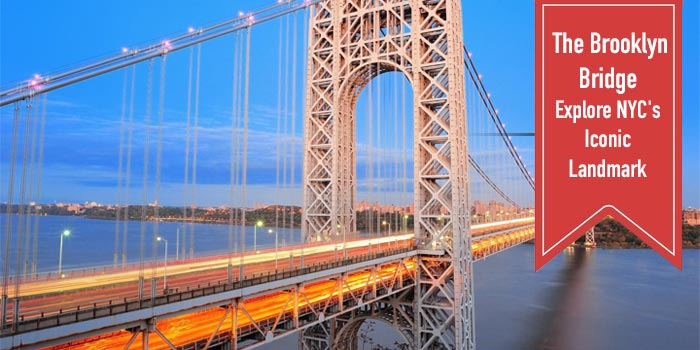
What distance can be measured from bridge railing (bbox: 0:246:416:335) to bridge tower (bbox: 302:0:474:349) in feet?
32.2

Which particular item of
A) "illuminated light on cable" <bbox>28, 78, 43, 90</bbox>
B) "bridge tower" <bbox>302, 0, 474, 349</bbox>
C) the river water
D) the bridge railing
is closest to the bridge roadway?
the bridge railing

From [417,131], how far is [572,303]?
133 ft

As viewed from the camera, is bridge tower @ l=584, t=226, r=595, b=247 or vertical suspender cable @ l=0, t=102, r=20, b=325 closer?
vertical suspender cable @ l=0, t=102, r=20, b=325

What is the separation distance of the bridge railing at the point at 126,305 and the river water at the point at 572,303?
574 centimetres

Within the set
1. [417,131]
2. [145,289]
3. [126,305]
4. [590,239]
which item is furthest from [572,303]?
[590,239]

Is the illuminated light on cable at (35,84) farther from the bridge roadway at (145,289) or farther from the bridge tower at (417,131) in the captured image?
the bridge tower at (417,131)

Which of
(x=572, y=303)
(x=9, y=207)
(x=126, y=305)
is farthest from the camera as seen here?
(x=572, y=303)

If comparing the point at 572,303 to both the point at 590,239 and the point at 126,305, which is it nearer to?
the point at 126,305

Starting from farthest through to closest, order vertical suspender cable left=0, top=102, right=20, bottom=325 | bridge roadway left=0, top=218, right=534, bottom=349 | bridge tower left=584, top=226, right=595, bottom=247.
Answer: bridge tower left=584, top=226, right=595, bottom=247
bridge roadway left=0, top=218, right=534, bottom=349
vertical suspender cable left=0, top=102, right=20, bottom=325

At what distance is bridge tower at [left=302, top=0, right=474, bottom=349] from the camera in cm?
2488

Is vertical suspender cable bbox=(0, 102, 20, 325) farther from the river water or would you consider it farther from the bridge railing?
the river water

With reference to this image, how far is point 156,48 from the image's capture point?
1473cm

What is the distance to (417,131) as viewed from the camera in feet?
84.1

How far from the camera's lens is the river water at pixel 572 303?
39906 millimetres
